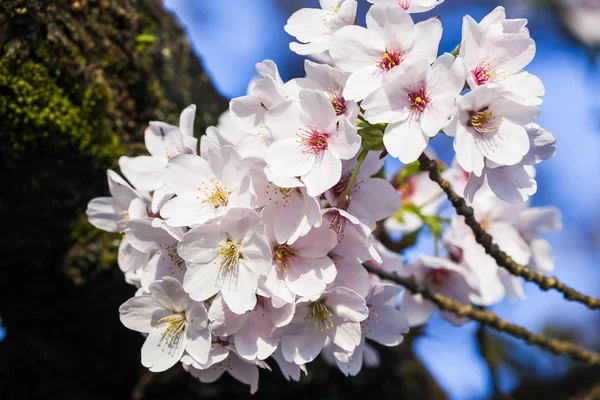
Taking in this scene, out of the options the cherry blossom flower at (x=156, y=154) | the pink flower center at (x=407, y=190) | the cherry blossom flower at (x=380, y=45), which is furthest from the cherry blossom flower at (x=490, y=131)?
the pink flower center at (x=407, y=190)

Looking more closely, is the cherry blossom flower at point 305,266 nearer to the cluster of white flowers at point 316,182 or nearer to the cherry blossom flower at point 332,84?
the cluster of white flowers at point 316,182

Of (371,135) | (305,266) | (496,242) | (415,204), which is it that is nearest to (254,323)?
(305,266)

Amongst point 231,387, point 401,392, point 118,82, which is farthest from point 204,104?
point 401,392

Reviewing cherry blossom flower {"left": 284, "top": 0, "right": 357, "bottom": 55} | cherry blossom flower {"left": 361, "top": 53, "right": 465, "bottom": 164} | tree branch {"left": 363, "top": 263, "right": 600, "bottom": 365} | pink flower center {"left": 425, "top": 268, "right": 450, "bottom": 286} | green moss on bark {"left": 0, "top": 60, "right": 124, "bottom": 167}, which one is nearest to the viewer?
cherry blossom flower {"left": 361, "top": 53, "right": 465, "bottom": 164}

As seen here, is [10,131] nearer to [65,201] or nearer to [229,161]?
[65,201]

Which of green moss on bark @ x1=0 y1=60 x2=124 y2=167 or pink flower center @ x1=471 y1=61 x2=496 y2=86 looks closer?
pink flower center @ x1=471 y1=61 x2=496 y2=86

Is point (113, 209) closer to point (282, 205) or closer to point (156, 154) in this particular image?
point (156, 154)

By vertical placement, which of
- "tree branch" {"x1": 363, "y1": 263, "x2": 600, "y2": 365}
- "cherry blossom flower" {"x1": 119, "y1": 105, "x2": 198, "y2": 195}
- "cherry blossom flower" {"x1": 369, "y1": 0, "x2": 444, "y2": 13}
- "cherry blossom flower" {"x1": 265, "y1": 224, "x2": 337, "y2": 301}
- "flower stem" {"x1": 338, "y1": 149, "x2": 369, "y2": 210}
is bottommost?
"tree branch" {"x1": 363, "y1": 263, "x2": 600, "y2": 365}

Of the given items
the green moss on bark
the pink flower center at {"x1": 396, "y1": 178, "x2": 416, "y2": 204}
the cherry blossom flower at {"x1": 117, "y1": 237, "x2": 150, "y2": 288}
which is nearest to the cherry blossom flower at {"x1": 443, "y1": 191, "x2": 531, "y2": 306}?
the pink flower center at {"x1": 396, "y1": 178, "x2": 416, "y2": 204}

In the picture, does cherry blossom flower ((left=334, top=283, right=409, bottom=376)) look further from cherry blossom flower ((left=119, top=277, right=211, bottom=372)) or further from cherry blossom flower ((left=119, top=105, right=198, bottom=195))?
cherry blossom flower ((left=119, top=105, right=198, bottom=195))
